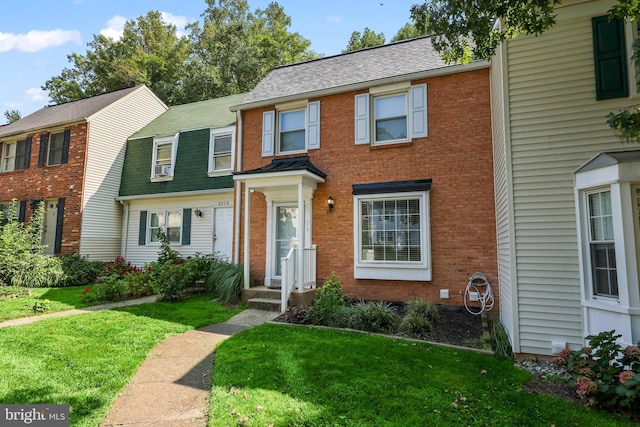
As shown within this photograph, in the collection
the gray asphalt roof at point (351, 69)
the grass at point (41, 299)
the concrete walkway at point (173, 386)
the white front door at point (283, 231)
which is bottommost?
the concrete walkway at point (173, 386)

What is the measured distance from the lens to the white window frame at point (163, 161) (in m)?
13.0

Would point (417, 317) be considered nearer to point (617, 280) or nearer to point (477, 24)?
point (617, 280)

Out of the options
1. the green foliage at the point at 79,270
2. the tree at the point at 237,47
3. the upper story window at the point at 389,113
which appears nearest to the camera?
the upper story window at the point at 389,113

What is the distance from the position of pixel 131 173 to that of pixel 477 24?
13.7 metres

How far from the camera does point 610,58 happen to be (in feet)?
15.9

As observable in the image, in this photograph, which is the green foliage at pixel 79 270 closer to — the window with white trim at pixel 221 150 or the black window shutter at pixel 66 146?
the black window shutter at pixel 66 146

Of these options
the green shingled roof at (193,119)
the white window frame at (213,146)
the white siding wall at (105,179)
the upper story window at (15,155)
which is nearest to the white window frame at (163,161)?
the green shingled roof at (193,119)

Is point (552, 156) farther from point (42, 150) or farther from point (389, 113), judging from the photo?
point (42, 150)

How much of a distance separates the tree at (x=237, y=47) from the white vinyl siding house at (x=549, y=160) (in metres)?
20.7

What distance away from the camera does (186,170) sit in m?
12.7

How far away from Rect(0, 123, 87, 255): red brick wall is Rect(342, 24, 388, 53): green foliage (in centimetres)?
1893

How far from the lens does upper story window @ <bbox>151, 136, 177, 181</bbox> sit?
42.9 feet

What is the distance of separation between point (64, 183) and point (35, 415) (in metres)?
12.8

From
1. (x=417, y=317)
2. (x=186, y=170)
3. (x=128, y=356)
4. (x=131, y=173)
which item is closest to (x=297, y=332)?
(x=417, y=317)
